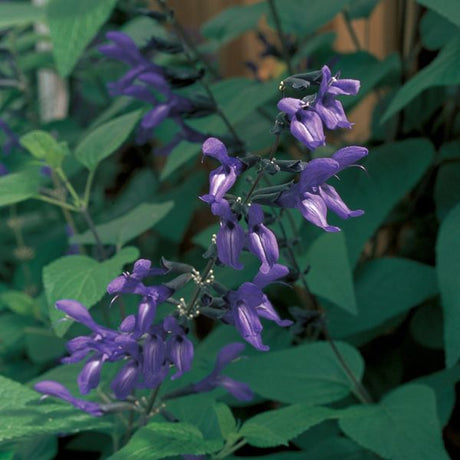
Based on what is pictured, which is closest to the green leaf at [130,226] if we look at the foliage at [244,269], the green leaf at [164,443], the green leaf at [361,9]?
the foliage at [244,269]

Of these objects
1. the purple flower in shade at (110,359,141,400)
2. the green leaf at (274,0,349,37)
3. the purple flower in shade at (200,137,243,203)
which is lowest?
the purple flower in shade at (110,359,141,400)

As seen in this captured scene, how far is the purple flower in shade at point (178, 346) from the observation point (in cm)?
57

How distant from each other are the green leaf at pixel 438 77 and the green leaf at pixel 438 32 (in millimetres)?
221

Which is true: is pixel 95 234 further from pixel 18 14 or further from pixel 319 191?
pixel 18 14

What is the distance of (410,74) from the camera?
1.24m

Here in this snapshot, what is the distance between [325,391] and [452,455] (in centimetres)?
36

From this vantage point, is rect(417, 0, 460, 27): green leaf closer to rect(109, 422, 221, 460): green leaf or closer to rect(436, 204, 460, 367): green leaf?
rect(436, 204, 460, 367): green leaf

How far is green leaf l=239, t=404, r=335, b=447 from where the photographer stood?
60 centimetres

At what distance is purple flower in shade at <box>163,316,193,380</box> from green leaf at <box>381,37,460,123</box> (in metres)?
0.33

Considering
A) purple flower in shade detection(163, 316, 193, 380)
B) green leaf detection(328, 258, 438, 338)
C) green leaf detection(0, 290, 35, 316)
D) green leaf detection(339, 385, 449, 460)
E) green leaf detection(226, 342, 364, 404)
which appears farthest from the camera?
green leaf detection(0, 290, 35, 316)

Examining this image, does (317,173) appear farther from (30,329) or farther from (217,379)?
(30,329)

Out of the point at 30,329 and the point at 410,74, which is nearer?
the point at 30,329

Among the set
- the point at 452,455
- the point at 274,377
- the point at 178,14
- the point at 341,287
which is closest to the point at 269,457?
the point at 274,377

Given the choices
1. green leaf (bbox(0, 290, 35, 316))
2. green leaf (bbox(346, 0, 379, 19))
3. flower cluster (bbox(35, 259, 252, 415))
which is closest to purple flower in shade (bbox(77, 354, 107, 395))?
Result: flower cluster (bbox(35, 259, 252, 415))
